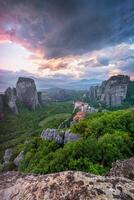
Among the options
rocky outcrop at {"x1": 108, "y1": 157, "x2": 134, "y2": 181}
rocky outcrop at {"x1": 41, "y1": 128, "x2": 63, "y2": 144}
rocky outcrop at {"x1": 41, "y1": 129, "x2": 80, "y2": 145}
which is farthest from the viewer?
rocky outcrop at {"x1": 41, "y1": 128, "x2": 63, "y2": 144}

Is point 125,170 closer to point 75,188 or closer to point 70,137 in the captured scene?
point 75,188

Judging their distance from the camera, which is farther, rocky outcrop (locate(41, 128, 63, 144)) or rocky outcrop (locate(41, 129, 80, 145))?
rocky outcrop (locate(41, 128, 63, 144))

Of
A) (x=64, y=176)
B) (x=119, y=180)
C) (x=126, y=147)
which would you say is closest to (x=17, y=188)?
(x=64, y=176)

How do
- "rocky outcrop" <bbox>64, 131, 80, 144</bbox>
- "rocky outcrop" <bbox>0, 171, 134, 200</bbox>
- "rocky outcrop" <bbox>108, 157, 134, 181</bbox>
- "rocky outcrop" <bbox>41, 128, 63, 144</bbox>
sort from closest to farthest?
"rocky outcrop" <bbox>0, 171, 134, 200</bbox> → "rocky outcrop" <bbox>108, 157, 134, 181</bbox> → "rocky outcrop" <bbox>64, 131, 80, 144</bbox> → "rocky outcrop" <bbox>41, 128, 63, 144</bbox>

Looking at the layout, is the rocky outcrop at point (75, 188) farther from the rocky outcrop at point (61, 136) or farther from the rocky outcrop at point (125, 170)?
the rocky outcrop at point (61, 136)

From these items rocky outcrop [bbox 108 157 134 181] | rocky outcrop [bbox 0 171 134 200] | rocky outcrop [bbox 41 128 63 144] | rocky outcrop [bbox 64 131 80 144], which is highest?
rocky outcrop [bbox 0 171 134 200]

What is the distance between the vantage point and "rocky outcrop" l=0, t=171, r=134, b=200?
187 inches

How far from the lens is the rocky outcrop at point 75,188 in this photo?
187 inches

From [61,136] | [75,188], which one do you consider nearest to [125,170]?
[75,188]

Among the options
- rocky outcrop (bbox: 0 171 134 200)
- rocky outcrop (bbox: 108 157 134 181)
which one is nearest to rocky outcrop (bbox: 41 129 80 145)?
rocky outcrop (bbox: 108 157 134 181)

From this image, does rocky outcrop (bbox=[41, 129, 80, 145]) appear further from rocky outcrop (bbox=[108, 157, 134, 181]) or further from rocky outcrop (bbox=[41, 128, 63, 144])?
rocky outcrop (bbox=[108, 157, 134, 181])

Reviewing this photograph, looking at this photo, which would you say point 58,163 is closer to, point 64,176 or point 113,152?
point 113,152

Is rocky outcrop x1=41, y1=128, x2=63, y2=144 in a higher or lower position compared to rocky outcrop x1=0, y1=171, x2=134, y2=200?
lower

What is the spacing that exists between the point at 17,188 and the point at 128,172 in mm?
3892
